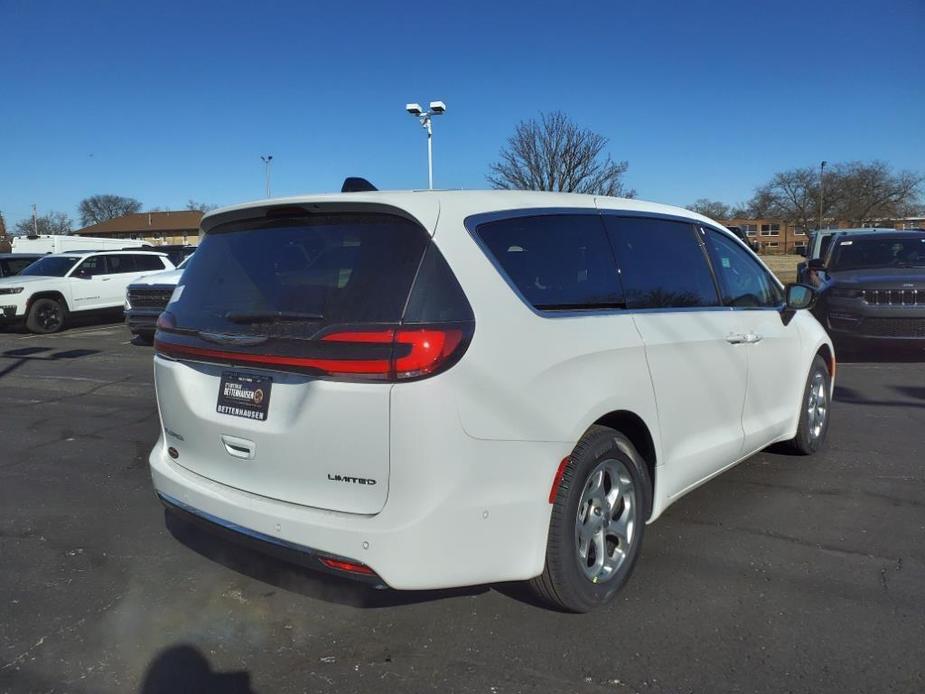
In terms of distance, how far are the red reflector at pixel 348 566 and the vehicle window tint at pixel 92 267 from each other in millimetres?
15860

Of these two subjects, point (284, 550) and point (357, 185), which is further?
point (357, 185)

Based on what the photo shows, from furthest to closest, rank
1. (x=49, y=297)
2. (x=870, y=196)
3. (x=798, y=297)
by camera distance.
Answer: (x=870, y=196) → (x=49, y=297) → (x=798, y=297)

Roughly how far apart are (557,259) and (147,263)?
54.5 ft

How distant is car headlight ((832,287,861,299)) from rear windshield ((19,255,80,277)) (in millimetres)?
15231

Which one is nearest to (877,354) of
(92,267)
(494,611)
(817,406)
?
(817,406)

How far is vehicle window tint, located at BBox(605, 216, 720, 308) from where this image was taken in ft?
11.2

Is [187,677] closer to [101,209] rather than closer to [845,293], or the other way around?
[845,293]

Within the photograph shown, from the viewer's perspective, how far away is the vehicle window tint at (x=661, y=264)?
340 cm

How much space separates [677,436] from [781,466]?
201cm

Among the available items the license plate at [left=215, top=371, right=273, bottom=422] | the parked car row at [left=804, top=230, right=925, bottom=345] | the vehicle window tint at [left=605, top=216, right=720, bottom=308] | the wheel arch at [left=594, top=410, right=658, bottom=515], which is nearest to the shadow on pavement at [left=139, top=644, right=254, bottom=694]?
the license plate at [left=215, top=371, right=273, bottom=422]

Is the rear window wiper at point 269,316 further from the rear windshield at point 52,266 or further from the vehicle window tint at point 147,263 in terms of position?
the vehicle window tint at point 147,263

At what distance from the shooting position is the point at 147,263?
17.4 meters

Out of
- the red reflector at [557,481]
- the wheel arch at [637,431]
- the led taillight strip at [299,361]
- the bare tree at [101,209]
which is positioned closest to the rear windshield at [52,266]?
the led taillight strip at [299,361]

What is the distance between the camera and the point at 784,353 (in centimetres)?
452
